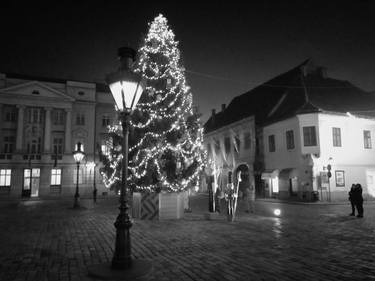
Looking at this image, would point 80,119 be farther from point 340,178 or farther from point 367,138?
point 367,138

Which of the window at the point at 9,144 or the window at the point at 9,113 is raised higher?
the window at the point at 9,113

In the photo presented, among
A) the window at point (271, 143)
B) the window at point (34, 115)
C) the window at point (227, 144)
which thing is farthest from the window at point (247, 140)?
the window at point (34, 115)

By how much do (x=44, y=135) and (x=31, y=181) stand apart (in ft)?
20.4

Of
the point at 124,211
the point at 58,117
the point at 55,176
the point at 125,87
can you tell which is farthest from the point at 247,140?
the point at 124,211

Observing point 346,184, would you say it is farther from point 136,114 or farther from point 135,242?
point 135,242

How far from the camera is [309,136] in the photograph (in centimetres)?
2902

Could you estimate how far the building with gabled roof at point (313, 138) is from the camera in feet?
93.9

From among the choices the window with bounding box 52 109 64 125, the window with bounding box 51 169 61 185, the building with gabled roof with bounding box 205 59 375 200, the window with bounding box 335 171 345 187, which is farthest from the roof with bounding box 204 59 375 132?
the window with bounding box 51 169 61 185

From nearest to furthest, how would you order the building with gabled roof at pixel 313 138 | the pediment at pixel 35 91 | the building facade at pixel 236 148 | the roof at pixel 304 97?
the building with gabled roof at pixel 313 138, the roof at pixel 304 97, the building facade at pixel 236 148, the pediment at pixel 35 91

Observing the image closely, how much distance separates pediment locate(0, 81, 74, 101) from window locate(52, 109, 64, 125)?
1882 mm

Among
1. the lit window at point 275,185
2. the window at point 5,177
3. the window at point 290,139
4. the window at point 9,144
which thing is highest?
the window at point 9,144

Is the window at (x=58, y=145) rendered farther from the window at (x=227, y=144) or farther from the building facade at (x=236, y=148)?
the window at (x=227, y=144)

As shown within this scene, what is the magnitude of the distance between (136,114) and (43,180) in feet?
101

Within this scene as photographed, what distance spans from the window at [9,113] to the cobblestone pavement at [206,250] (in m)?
33.9
